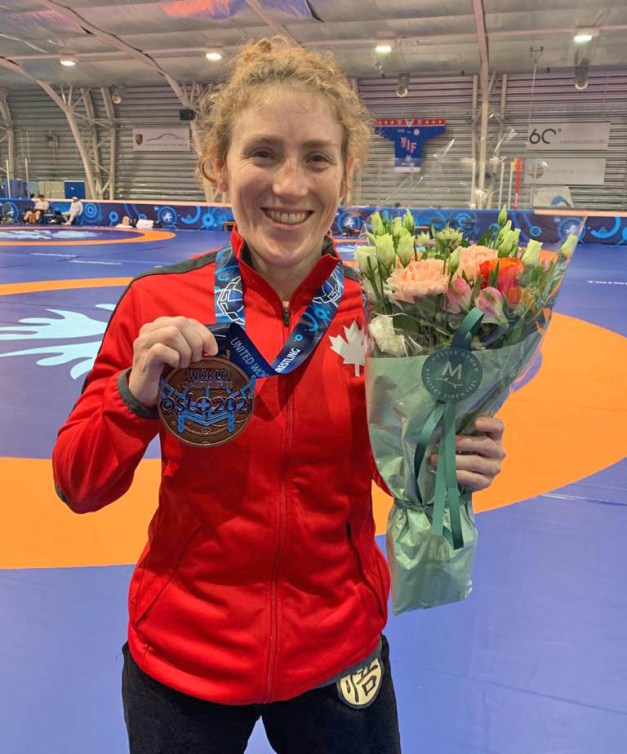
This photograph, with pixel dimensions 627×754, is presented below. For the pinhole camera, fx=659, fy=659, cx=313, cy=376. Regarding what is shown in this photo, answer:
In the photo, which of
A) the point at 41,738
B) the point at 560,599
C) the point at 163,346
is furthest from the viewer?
the point at 560,599

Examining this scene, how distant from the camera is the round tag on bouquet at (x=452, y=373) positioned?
971 millimetres

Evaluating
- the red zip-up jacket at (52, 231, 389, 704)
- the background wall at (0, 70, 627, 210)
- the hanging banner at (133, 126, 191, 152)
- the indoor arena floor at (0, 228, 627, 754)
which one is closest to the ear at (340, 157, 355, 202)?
the red zip-up jacket at (52, 231, 389, 704)

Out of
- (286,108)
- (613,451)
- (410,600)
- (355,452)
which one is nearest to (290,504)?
(355,452)

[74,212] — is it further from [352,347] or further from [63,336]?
[352,347]

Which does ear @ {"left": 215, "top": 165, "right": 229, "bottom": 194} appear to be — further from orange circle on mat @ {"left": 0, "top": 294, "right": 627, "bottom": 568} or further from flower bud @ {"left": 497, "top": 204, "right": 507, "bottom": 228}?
orange circle on mat @ {"left": 0, "top": 294, "right": 627, "bottom": 568}

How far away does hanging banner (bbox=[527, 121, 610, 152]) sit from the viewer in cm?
1862

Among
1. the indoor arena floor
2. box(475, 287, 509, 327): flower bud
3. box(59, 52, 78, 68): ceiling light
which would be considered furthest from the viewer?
box(59, 52, 78, 68): ceiling light

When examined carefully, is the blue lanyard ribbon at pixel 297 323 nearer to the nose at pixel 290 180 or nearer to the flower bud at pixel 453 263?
the nose at pixel 290 180

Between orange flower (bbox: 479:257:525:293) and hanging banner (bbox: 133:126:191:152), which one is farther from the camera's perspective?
hanging banner (bbox: 133:126:191:152)

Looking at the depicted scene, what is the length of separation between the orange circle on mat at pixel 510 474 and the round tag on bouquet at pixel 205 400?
183cm

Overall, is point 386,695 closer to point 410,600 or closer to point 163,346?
point 410,600

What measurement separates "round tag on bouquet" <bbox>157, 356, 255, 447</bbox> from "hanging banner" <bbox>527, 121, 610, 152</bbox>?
20200 mm

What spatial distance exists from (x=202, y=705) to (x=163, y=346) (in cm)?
65

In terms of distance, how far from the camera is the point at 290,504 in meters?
1.17
